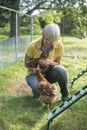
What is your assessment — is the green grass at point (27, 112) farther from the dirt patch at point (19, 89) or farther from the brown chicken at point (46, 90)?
the brown chicken at point (46, 90)

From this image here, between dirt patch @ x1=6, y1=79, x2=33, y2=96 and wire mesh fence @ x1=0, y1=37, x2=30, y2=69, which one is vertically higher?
dirt patch @ x1=6, y1=79, x2=33, y2=96

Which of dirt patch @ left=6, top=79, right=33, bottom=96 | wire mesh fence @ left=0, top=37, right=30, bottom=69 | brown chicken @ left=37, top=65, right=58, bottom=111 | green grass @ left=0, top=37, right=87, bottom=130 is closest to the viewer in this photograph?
green grass @ left=0, top=37, right=87, bottom=130

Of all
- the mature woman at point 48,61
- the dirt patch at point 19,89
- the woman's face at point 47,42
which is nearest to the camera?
→ the woman's face at point 47,42

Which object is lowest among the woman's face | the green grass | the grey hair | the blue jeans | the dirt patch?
the dirt patch

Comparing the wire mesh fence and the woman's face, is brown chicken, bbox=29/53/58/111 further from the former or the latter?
the wire mesh fence

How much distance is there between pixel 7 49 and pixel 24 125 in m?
4.31

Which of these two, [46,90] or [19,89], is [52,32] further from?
[19,89]

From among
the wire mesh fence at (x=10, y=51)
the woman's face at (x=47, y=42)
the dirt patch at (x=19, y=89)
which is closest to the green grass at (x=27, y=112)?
the dirt patch at (x=19, y=89)

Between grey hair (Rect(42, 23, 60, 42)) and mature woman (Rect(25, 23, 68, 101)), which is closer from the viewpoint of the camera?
grey hair (Rect(42, 23, 60, 42))

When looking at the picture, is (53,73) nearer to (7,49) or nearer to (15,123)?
(15,123)

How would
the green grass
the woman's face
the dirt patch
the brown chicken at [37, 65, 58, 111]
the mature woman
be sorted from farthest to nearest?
the dirt patch < the mature woman < the woman's face < the brown chicken at [37, 65, 58, 111] < the green grass

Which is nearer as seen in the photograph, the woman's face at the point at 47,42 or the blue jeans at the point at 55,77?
the woman's face at the point at 47,42

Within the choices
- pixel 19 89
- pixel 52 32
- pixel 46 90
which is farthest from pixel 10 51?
pixel 46 90

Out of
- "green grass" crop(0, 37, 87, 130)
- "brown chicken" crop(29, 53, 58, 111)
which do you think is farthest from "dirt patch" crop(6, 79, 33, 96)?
"brown chicken" crop(29, 53, 58, 111)
